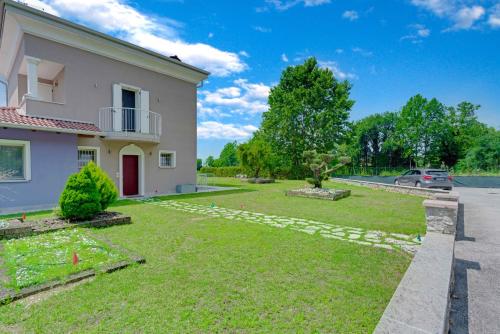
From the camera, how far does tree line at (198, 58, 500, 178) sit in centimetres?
2711

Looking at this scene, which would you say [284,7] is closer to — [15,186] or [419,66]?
[419,66]

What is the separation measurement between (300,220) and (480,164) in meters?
29.5

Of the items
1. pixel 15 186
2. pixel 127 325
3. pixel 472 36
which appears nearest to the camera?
pixel 127 325

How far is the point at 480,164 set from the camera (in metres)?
25.8

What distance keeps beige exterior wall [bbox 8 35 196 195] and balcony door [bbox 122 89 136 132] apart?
0.59 metres

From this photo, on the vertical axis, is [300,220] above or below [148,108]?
below

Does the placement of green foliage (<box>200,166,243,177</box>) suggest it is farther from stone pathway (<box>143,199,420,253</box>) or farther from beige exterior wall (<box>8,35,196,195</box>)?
stone pathway (<box>143,199,420,253</box>)

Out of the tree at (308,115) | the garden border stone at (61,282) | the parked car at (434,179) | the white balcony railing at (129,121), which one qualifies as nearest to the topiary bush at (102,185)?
the garden border stone at (61,282)

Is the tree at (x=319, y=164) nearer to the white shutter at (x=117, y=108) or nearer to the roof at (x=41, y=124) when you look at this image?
the white shutter at (x=117, y=108)

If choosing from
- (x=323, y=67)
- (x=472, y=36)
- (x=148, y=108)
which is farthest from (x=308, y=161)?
(x=323, y=67)

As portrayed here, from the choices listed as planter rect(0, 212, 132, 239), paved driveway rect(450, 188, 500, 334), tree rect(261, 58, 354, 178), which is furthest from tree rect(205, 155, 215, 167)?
paved driveway rect(450, 188, 500, 334)

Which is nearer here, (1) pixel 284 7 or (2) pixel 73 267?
(2) pixel 73 267

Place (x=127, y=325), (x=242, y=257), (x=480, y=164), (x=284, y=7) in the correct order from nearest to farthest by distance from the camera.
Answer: (x=127, y=325) → (x=242, y=257) → (x=284, y=7) → (x=480, y=164)

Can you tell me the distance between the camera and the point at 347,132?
29.6m
